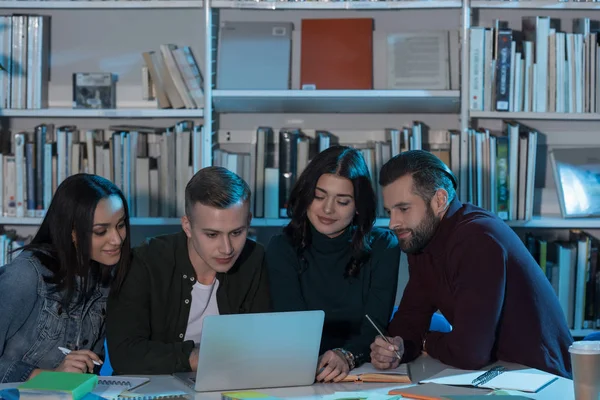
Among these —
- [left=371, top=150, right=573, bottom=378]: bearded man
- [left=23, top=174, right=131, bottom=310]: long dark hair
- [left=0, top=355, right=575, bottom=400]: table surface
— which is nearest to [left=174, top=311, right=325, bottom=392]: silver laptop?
[left=0, top=355, right=575, bottom=400]: table surface

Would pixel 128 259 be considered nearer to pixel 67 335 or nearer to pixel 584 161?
pixel 67 335

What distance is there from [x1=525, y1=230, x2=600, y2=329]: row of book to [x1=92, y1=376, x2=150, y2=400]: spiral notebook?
6.32 ft

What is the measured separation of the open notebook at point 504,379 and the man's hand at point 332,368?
179mm

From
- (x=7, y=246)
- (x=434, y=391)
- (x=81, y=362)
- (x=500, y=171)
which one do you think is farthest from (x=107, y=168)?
(x=434, y=391)

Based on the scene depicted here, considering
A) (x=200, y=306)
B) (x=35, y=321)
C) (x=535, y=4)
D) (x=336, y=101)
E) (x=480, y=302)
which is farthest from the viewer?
(x=336, y=101)

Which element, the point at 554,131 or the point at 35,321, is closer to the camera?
the point at 35,321

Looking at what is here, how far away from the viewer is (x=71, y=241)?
2.14 meters

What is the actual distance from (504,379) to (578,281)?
60.6 inches

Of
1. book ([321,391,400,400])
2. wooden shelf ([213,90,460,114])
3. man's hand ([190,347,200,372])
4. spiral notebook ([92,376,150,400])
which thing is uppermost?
wooden shelf ([213,90,460,114])

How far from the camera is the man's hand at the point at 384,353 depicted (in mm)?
1909

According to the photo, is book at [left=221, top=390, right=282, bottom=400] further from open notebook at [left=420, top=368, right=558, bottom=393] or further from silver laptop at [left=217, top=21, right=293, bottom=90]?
silver laptop at [left=217, top=21, right=293, bottom=90]

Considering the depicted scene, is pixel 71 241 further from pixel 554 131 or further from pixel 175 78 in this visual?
pixel 554 131

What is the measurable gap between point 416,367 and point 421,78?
5.03ft

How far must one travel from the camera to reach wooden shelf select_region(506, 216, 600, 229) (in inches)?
123
